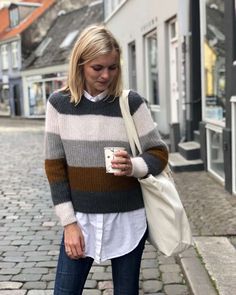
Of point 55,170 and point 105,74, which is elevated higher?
point 105,74

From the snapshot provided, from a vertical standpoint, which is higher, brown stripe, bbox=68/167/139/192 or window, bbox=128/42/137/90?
window, bbox=128/42/137/90

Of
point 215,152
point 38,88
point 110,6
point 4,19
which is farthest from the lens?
point 4,19

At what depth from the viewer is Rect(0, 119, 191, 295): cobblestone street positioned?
13.7 feet

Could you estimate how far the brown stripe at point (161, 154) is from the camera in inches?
95.8

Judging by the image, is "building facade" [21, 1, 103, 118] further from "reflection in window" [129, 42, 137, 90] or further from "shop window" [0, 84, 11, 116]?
"reflection in window" [129, 42, 137, 90]

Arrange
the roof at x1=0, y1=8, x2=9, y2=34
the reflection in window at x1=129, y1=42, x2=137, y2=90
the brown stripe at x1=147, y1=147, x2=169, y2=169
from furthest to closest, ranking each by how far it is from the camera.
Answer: the roof at x1=0, y1=8, x2=9, y2=34 < the reflection in window at x1=129, y1=42, x2=137, y2=90 < the brown stripe at x1=147, y1=147, x2=169, y2=169

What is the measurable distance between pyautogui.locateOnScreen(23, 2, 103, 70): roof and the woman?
28.5m

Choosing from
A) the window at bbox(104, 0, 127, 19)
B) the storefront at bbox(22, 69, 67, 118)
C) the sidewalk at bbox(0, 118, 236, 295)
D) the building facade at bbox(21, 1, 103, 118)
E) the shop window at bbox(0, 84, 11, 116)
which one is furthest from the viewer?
the shop window at bbox(0, 84, 11, 116)

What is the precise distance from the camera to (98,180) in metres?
2.40

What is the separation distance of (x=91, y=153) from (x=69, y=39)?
102ft

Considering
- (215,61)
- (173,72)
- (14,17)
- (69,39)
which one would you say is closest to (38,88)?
(69,39)

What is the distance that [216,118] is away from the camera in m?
8.53

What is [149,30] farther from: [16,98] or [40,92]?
[16,98]

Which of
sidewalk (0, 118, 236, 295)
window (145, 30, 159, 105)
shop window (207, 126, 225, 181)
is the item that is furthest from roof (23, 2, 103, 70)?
sidewalk (0, 118, 236, 295)
